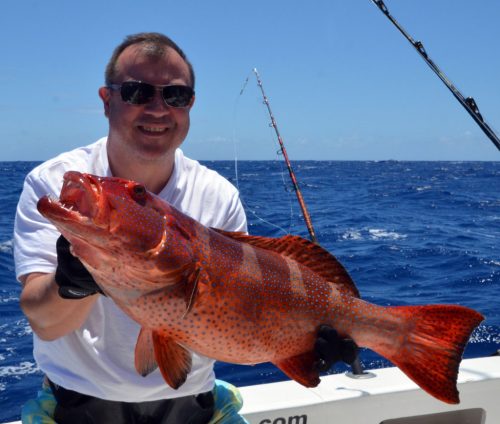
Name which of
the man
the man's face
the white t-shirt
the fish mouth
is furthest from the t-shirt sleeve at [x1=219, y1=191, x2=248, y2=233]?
the fish mouth

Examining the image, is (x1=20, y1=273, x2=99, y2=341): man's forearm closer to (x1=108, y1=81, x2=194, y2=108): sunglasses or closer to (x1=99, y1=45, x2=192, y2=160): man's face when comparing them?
(x1=99, y1=45, x2=192, y2=160): man's face

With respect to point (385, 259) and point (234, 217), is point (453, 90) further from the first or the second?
point (385, 259)

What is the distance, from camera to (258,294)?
2154 millimetres

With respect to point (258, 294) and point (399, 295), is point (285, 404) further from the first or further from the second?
point (399, 295)

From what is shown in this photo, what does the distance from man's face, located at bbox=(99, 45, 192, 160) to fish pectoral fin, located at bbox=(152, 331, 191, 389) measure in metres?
0.99

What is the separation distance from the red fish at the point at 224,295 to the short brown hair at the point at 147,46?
0.98 m

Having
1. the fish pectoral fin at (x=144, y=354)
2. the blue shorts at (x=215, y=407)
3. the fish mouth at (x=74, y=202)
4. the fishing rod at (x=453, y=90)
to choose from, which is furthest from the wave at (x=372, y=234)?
the fish mouth at (x=74, y=202)

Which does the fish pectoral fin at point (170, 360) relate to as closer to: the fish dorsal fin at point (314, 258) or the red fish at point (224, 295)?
the red fish at point (224, 295)

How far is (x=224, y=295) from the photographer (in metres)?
2.05

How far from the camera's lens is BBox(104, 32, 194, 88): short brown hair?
261cm

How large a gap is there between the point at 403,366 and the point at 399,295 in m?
6.84

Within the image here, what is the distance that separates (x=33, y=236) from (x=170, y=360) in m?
0.98

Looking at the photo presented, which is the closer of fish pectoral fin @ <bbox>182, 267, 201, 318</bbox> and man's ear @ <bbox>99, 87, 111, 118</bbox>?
fish pectoral fin @ <bbox>182, 267, 201, 318</bbox>

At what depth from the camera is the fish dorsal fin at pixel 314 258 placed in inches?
94.9
